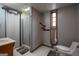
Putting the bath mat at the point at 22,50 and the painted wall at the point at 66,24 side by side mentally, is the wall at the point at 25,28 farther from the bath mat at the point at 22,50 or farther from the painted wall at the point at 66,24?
the painted wall at the point at 66,24

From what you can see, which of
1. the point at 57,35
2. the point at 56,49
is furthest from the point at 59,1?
the point at 56,49

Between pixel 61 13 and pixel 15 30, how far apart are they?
758 mm

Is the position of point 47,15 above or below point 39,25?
above

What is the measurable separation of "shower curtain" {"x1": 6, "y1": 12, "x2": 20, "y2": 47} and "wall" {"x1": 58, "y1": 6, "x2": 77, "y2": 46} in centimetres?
65

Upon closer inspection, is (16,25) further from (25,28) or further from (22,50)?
(22,50)

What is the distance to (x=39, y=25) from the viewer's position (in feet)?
4.88

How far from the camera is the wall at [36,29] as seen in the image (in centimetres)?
146

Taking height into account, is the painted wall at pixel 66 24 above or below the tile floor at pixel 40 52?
above

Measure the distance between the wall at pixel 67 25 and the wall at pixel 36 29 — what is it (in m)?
0.31

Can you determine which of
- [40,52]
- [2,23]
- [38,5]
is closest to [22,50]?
[40,52]

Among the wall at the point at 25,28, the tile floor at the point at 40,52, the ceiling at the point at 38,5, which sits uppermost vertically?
the ceiling at the point at 38,5

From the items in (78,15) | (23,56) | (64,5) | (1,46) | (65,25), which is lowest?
(23,56)

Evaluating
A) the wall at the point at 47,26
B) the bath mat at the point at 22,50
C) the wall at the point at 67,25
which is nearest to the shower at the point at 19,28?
the bath mat at the point at 22,50

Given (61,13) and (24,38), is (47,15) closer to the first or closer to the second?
(61,13)
